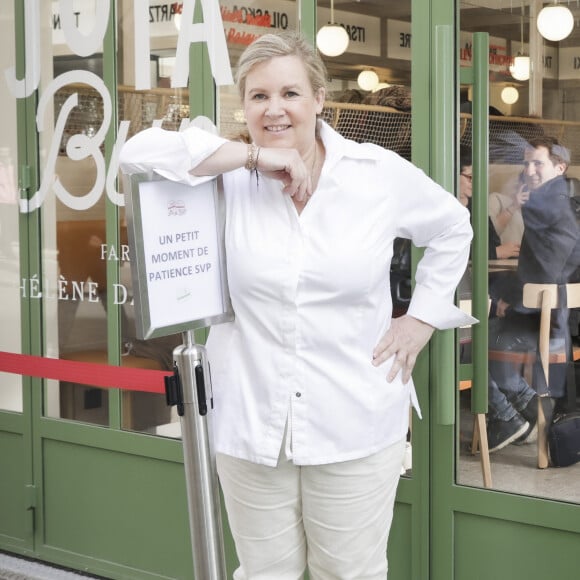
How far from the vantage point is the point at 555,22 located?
10.5ft

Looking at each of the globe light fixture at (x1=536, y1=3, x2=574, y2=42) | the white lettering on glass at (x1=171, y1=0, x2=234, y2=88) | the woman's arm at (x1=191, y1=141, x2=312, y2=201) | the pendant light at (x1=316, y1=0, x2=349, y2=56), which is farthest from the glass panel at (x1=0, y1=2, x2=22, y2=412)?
the globe light fixture at (x1=536, y1=3, x2=574, y2=42)

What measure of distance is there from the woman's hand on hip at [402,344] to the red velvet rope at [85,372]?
1423 millimetres

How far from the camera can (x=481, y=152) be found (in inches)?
132

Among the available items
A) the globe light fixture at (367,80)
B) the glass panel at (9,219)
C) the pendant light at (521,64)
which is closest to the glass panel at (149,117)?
the glass panel at (9,219)

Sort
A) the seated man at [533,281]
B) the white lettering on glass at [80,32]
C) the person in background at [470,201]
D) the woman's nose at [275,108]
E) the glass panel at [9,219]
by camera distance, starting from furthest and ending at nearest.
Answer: the glass panel at [9,219], the white lettering on glass at [80,32], the person in background at [470,201], the seated man at [533,281], the woman's nose at [275,108]

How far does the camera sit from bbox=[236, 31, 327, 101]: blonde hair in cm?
268

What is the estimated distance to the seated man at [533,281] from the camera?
10.7 feet

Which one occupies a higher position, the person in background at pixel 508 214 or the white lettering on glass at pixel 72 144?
the white lettering on glass at pixel 72 144

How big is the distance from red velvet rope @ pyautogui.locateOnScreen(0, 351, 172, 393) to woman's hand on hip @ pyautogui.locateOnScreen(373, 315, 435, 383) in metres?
1.42

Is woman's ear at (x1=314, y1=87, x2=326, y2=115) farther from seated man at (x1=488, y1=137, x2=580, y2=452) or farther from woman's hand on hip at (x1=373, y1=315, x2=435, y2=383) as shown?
seated man at (x1=488, y1=137, x2=580, y2=452)

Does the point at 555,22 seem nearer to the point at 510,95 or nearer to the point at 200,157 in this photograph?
the point at 510,95

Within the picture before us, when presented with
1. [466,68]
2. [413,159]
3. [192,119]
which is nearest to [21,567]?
[192,119]

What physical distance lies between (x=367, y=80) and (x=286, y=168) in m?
1.05

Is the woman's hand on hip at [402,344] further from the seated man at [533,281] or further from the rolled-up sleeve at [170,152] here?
the rolled-up sleeve at [170,152]
